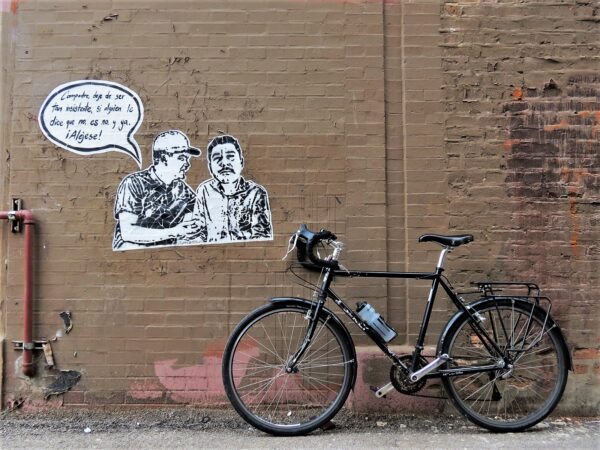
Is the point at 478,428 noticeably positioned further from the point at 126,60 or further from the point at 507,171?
the point at 126,60

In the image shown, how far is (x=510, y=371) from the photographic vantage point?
389cm

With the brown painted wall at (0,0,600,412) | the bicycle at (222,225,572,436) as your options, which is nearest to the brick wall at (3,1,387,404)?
the brown painted wall at (0,0,600,412)

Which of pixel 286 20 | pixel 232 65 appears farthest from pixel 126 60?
pixel 286 20

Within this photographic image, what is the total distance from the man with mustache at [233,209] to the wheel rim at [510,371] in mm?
1680

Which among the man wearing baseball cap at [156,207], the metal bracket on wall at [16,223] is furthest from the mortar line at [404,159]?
the metal bracket on wall at [16,223]

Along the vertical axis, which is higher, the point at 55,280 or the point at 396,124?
the point at 396,124

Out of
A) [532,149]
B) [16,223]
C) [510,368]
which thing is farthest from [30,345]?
[532,149]

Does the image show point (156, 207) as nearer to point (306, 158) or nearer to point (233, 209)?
point (233, 209)

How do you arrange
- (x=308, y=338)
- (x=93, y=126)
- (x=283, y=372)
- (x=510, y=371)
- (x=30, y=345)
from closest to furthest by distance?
(x=308, y=338)
(x=510, y=371)
(x=283, y=372)
(x=30, y=345)
(x=93, y=126)

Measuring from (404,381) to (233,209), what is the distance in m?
1.79

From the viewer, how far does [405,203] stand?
14.1 ft

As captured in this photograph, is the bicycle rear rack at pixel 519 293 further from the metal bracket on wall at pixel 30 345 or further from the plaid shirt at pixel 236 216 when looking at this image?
the metal bracket on wall at pixel 30 345

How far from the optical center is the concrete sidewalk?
366 cm

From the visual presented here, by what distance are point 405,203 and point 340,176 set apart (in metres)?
0.55
